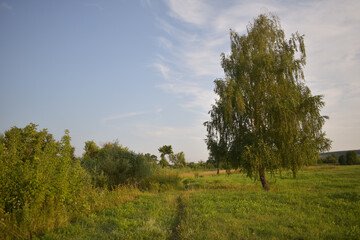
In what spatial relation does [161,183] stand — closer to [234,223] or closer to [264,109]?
[264,109]

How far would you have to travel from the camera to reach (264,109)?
1675 centimetres

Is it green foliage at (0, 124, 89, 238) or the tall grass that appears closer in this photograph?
the tall grass

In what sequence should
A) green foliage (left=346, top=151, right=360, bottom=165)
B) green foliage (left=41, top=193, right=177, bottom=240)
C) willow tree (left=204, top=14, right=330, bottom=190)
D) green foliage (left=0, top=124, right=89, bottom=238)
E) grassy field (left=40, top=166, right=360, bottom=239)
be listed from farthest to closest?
1. green foliage (left=346, top=151, right=360, bottom=165)
2. willow tree (left=204, top=14, right=330, bottom=190)
3. green foliage (left=0, top=124, right=89, bottom=238)
4. green foliage (left=41, top=193, right=177, bottom=240)
5. grassy field (left=40, top=166, right=360, bottom=239)

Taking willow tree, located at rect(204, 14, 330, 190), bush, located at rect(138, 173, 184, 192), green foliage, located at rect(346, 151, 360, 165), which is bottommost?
bush, located at rect(138, 173, 184, 192)

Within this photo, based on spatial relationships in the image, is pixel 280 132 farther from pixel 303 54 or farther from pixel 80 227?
pixel 80 227

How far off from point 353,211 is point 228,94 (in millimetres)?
10401

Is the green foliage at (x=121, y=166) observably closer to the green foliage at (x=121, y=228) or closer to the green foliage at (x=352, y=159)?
the green foliage at (x=121, y=228)

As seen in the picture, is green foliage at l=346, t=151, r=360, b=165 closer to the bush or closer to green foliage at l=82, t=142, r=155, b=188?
the bush

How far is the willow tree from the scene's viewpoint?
15.8m

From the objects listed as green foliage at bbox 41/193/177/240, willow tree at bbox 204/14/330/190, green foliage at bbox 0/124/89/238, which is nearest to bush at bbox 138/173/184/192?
willow tree at bbox 204/14/330/190

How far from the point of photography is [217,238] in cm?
637

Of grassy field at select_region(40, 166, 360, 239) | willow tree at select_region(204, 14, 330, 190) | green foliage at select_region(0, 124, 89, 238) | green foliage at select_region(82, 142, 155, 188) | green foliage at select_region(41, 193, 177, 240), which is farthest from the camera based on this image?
green foliage at select_region(82, 142, 155, 188)

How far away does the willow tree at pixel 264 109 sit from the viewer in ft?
52.0

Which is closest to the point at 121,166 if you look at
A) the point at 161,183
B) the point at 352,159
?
the point at 161,183
